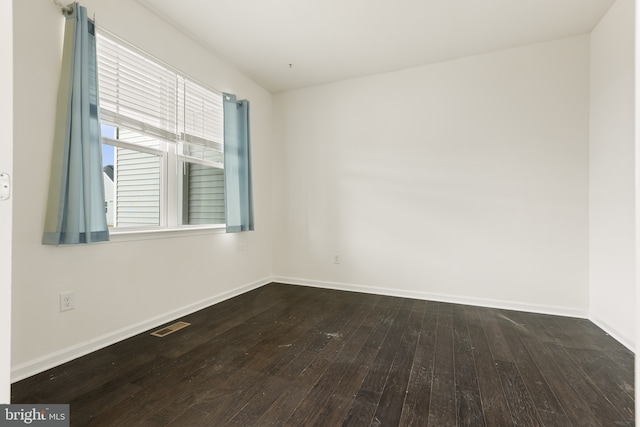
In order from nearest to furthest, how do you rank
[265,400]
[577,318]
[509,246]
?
[265,400] < [577,318] < [509,246]

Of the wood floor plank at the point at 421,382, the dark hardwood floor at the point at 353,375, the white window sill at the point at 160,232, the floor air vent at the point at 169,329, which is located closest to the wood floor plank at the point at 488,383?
the dark hardwood floor at the point at 353,375

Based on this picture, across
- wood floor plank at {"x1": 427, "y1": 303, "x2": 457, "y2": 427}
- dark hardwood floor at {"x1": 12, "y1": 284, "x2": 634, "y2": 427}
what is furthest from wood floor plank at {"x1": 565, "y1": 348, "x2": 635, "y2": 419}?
wood floor plank at {"x1": 427, "y1": 303, "x2": 457, "y2": 427}

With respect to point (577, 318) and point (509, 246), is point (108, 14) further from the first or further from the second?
point (577, 318)

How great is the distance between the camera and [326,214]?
153 inches

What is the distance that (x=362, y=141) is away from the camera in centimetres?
366

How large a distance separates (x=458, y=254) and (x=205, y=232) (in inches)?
111

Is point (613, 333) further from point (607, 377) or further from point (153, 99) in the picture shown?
point (153, 99)

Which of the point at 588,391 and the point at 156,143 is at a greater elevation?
the point at 156,143

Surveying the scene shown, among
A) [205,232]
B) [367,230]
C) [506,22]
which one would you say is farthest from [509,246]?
[205,232]

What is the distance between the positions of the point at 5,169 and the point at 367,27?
9.46ft

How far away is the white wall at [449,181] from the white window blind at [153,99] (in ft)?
4.13

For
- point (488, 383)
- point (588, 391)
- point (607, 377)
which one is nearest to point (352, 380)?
point (488, 383)

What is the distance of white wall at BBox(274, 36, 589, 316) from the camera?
112 inches

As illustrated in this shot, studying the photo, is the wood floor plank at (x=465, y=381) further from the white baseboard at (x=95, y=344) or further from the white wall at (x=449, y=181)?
the white baseboard at (x=95, y=344)
